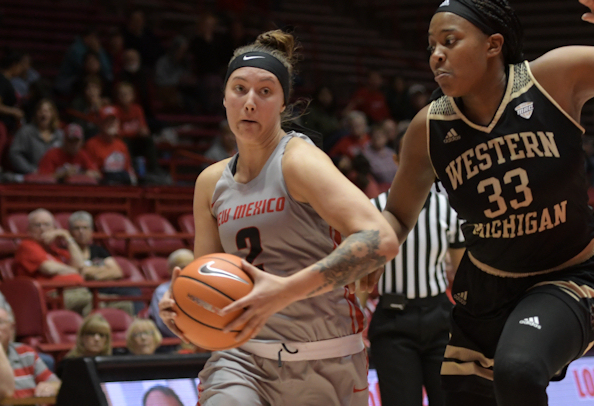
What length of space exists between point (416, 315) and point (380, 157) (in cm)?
678

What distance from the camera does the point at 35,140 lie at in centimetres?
884

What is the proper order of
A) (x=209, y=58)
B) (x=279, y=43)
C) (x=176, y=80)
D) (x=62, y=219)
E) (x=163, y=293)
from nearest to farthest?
(x=279, y=43)
(x=163, y=293)
(x=62, y=219)
(x=176, y=80)
(x=209, y=58)

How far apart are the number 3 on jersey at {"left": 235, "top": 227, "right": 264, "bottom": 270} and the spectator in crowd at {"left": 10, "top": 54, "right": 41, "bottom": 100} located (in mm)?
8458

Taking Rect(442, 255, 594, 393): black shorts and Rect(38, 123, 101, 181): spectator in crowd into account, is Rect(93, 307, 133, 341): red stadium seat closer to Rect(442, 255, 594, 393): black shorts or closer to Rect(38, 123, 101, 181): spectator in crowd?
Rect(38, 123, 101, 181): spectator in crowd

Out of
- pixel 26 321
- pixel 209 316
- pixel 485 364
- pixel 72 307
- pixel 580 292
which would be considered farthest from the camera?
pixel 72 307

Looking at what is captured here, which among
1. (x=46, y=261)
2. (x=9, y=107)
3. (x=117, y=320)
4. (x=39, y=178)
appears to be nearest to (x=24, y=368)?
(x=117, y=320)

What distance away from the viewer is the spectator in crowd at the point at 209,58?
1206cm

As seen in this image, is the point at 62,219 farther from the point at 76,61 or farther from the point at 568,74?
the point at 568,74

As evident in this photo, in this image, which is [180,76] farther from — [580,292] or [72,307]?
[580,292]

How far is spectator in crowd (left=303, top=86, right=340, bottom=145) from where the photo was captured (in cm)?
1143

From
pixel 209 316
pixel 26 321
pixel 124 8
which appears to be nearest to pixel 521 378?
pixel 209 316

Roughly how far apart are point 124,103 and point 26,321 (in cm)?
465

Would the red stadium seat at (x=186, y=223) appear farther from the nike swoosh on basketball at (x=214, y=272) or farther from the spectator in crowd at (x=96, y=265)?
the nike swoosh on basketball at (x=214, y=272)

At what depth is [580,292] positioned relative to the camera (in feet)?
8.09
